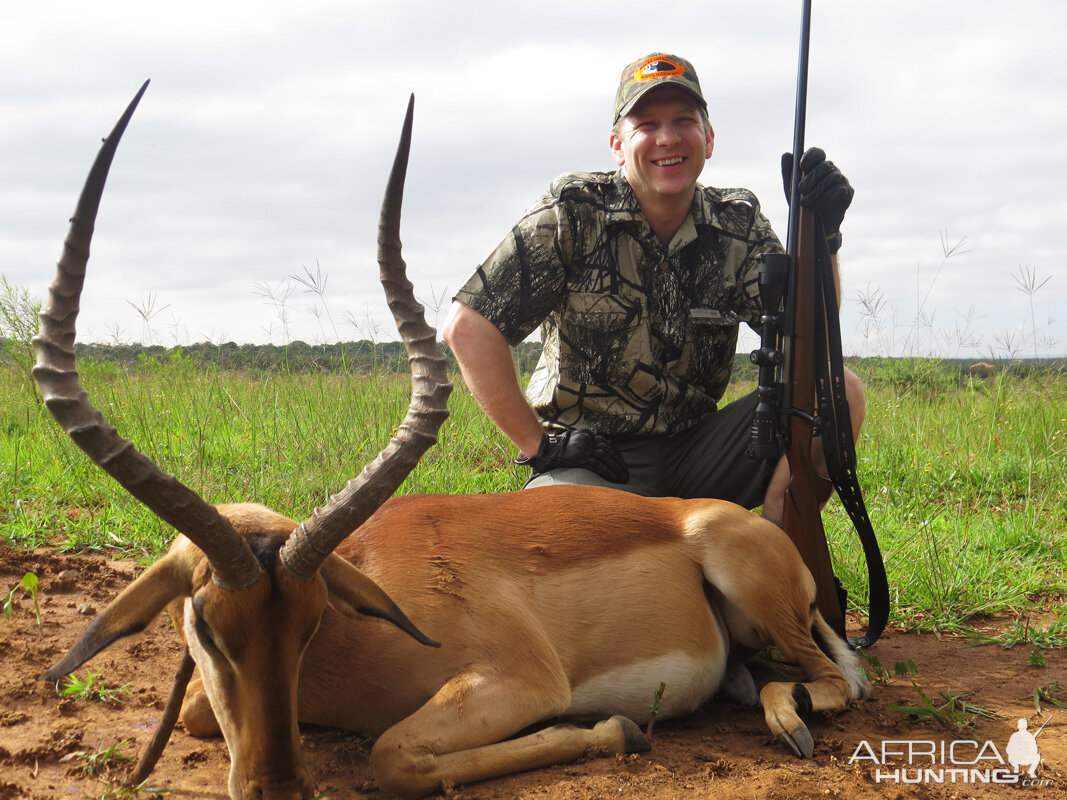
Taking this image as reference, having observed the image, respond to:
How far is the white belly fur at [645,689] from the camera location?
3.37m

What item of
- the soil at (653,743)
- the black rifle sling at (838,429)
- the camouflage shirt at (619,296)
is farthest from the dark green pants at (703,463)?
the soil at (653,743)

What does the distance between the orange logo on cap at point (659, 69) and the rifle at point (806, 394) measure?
2.97 feet

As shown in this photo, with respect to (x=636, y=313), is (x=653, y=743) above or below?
below

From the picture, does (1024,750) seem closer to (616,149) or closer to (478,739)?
(478,739)

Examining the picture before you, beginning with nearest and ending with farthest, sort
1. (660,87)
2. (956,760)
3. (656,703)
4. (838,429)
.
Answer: (956,760), (656,703), (838,429), (660,87)

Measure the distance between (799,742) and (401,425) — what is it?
1.80 metres

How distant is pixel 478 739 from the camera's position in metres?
2.88

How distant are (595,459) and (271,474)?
259cm

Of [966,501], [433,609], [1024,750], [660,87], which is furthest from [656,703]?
[966,501]

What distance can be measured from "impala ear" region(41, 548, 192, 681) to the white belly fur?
1.49 meters

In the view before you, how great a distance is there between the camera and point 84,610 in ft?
13.9

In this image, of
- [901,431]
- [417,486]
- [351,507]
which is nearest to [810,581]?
[351,507]

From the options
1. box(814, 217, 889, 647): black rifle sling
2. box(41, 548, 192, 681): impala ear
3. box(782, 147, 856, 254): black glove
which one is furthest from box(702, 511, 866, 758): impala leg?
box(41, 548, 192, 681): impala ear

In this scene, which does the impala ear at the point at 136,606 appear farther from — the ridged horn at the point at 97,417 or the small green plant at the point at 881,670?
the small green plant at the point at 881,670
